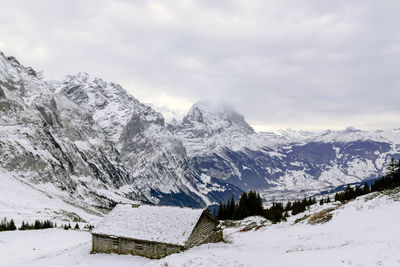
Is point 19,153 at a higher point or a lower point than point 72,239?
higher

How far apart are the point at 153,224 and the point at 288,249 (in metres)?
15.0

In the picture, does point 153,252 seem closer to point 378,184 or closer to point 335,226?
point 335,226

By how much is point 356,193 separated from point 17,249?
274 feet

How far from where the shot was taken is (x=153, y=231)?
3378 centimetres

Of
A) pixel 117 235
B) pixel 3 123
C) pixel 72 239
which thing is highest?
pixel 3 123

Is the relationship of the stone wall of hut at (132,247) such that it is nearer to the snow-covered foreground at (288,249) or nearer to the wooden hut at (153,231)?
the wooden hut at (153,231)

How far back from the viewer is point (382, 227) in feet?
101

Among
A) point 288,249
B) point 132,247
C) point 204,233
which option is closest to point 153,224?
point 132,247

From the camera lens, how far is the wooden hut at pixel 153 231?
106 feet

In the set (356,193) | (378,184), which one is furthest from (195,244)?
(378,184)

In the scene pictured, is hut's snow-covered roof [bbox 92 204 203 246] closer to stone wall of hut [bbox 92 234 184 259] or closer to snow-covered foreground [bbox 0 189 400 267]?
stone wall of hut [bbox 92 234 184 259]

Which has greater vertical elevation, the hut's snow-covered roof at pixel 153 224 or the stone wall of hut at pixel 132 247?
the hut's snow-covered roof at pixel 153 224

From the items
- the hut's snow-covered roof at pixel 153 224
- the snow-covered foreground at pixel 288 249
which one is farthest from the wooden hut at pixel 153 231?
the snow-covered foreground at pixel 288 249

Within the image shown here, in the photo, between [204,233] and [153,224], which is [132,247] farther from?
[204,233]
